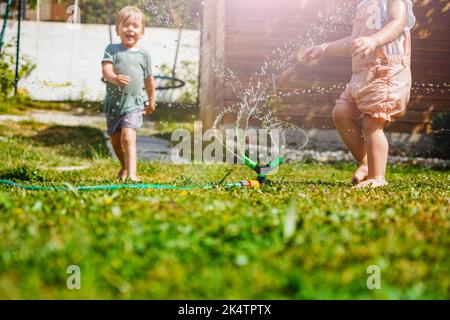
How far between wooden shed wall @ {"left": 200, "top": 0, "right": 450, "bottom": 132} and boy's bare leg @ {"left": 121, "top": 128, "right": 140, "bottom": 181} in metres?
5.13

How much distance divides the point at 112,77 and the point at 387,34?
242cm

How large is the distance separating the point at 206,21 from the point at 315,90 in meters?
4.14

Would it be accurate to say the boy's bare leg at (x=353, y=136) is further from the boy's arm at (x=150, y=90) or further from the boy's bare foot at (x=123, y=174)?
the boy's bare foot at (x=123, y=174)

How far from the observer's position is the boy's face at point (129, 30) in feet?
16.1

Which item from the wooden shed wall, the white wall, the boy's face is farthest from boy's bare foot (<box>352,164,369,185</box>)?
the white wall

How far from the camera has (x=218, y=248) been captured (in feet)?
5.15

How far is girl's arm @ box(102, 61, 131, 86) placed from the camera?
4.62 metres

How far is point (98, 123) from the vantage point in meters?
13.9

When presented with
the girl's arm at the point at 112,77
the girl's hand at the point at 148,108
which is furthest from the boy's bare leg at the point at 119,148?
the girl's arm at the point at 112,77

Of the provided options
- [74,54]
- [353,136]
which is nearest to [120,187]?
[353,136]

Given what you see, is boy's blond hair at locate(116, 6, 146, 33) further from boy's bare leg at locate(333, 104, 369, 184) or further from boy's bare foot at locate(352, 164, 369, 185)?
boy's bare foot at locate(352, 164, 369, 185)

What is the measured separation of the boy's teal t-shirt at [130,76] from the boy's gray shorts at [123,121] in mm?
38

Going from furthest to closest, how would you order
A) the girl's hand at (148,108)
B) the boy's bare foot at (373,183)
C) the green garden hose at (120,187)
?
the girl's hand at (148,108)
the boy's bare foot at (373,183)
the green garden hose at (120,187)

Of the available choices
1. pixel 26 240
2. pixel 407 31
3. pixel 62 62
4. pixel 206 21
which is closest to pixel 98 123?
pixel 206 21
